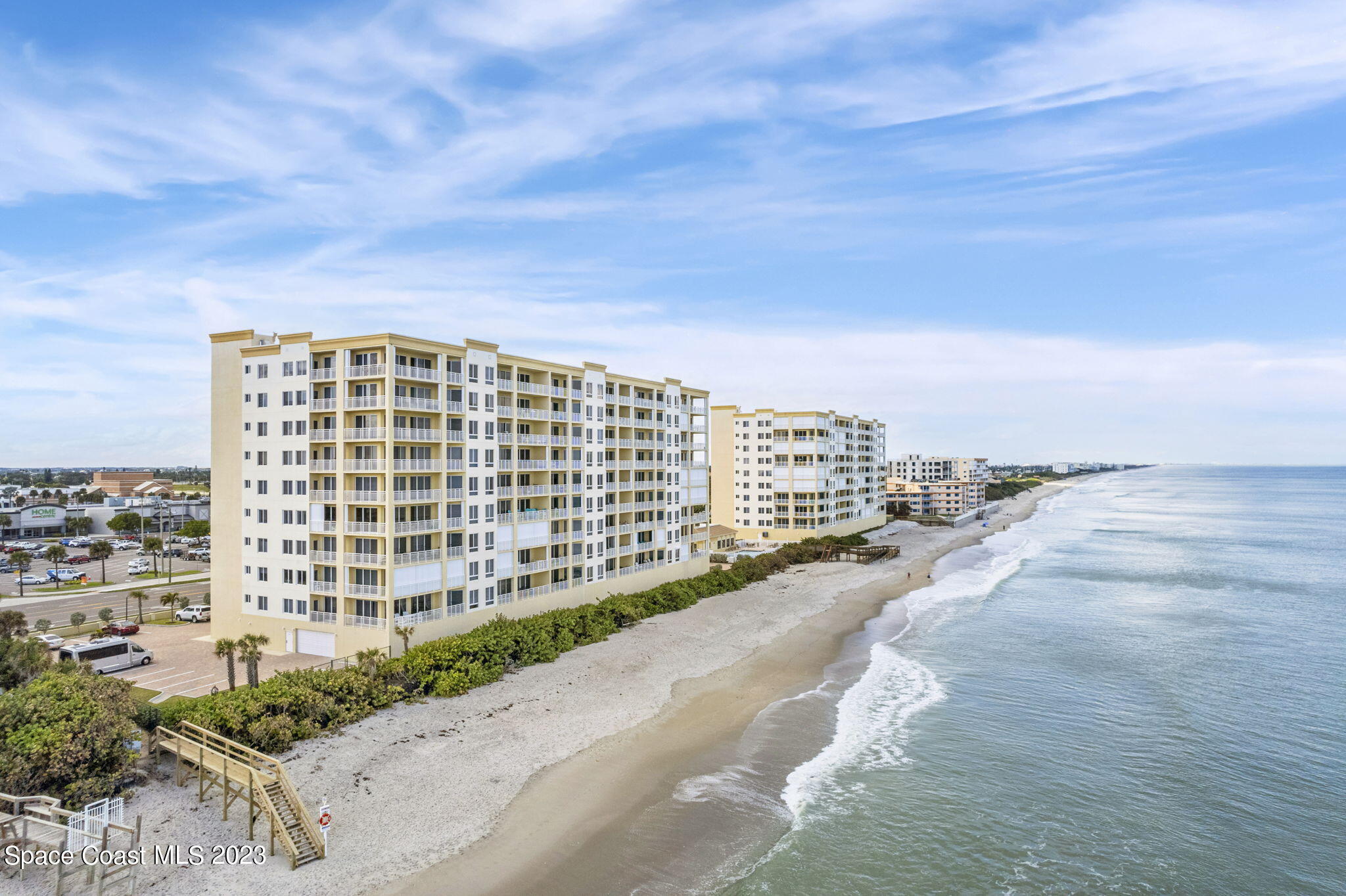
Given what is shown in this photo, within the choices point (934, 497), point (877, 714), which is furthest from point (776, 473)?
point (934, 497)

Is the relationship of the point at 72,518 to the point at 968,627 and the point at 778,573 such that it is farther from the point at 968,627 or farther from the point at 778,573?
the point at 968,627

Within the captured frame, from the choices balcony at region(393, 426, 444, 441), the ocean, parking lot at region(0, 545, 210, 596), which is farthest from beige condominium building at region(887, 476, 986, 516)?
balcony at region(393, 426, 444, 441)

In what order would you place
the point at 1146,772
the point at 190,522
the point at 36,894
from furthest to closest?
the point at 190,522 < the point at 1146,772 < the point at 36,894

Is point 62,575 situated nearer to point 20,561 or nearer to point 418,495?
point 20,561

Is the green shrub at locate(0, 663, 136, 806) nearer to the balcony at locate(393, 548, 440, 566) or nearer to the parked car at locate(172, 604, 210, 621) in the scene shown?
the balcony at locate(393, 548, 440, 566)

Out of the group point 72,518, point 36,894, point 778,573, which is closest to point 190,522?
point 72,518

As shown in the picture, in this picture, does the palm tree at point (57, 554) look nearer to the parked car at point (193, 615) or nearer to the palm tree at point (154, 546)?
the palm tree at point (154, 546)
